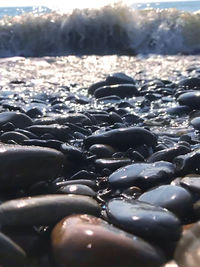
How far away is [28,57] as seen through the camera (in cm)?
1097

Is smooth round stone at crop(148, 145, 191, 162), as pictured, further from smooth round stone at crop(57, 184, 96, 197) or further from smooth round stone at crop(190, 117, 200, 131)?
smooth round stone at crop(190, 117, 200, 131)

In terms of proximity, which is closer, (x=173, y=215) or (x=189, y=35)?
(x=173, y=215)

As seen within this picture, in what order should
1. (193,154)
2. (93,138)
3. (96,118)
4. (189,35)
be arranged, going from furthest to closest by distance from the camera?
(189,35), (96,118), (93,138), (193,154)

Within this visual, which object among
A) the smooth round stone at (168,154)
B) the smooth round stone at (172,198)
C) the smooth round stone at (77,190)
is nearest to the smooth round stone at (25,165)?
the smooth round stone at (77,190)

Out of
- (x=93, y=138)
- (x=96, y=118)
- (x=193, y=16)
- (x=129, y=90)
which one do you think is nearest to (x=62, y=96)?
(x=129, y=90)

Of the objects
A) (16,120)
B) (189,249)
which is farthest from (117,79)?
(189,249)

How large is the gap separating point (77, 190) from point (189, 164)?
2.50ft

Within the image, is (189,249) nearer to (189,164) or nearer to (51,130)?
(189,164)

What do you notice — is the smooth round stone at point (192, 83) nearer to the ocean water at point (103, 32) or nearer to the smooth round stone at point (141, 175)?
the smooth round stone at point (141, 175)

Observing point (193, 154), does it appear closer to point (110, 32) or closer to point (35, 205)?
point (35, 205)

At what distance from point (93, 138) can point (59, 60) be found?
22.4 ft

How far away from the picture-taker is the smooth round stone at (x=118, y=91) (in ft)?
20.1

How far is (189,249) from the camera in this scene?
2062 millimetres

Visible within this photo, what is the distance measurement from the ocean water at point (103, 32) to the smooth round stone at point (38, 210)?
9.10 metres
